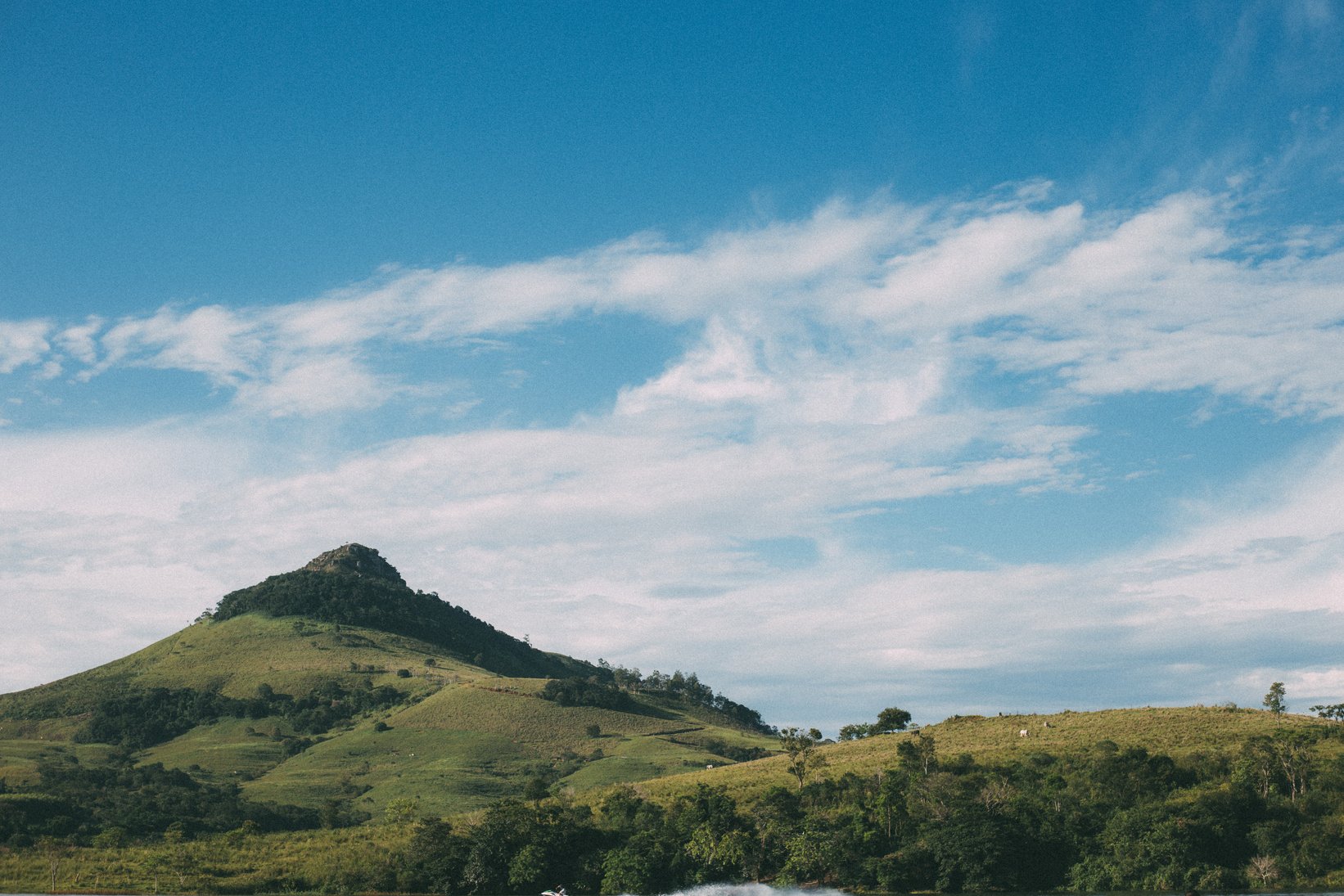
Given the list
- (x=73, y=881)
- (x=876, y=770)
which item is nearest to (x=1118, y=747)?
(x=876, y=770)

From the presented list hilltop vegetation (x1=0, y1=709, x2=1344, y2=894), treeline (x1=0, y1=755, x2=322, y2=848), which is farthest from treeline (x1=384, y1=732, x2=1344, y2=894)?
treeline (x1=0, y1=755, x2=322, y2=848)

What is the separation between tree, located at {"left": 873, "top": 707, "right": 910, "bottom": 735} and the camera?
183000 millimetres

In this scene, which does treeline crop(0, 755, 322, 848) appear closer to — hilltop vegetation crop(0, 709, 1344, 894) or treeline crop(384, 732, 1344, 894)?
hilltop vegetation crop(0, 709, 1344, 894)

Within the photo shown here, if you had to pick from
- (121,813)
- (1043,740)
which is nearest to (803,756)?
(1043,740)

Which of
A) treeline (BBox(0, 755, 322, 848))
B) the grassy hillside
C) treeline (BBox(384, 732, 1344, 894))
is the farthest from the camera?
treeline (BBox(0, 755, 322, 848))

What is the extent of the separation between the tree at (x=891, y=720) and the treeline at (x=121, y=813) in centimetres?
8350

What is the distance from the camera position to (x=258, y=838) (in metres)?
137

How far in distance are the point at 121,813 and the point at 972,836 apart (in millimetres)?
105369

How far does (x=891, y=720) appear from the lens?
18412 centimetres

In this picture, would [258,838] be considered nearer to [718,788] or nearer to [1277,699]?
[718,788]

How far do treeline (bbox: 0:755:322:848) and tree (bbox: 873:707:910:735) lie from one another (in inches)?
3287

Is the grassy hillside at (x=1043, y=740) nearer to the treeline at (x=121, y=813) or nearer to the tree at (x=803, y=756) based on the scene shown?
the tree at (x=803, y=756)

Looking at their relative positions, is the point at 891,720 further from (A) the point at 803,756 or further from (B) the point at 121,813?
(B) the point at 121,813

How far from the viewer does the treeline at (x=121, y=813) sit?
13962cm
